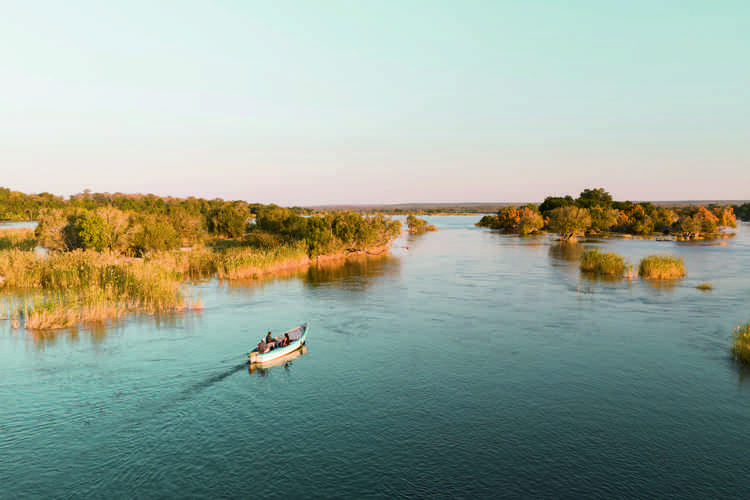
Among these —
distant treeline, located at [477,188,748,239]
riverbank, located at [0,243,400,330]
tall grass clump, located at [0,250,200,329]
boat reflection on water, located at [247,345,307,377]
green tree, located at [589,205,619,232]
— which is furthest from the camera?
green tree, located at [589,205,619,232]

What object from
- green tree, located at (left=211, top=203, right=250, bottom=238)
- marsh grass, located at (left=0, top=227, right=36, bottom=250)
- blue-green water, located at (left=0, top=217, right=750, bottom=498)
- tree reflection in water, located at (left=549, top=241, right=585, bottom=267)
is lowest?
blue-green water, located at (left=0, top=217, right=750, bottom=498)

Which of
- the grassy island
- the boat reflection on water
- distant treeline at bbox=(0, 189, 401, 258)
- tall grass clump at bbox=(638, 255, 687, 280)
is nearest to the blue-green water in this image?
the boat reflection on water

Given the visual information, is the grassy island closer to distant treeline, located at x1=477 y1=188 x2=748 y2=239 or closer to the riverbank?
the riverbank

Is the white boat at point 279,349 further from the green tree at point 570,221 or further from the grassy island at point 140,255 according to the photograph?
the green tree at point 570,221

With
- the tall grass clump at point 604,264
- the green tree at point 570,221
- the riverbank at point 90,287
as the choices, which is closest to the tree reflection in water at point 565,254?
the tall grass clump at point 604,264

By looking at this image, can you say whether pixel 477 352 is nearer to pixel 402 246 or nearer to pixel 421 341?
pixel 421 341

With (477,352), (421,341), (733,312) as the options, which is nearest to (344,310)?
(421,341)
